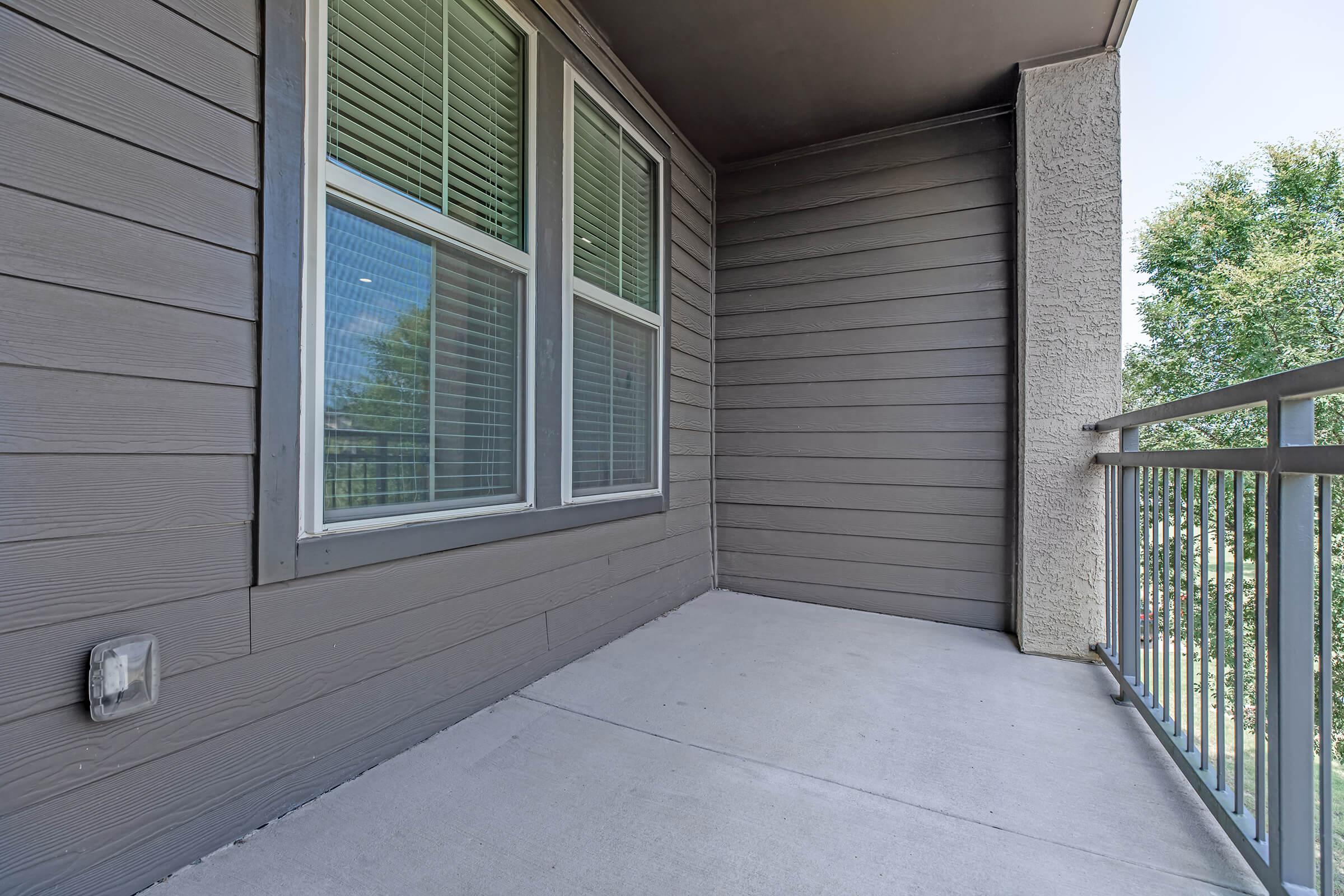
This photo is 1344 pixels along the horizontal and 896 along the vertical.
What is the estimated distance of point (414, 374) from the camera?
170cm

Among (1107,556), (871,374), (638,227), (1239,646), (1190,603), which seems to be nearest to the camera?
(1239,646)

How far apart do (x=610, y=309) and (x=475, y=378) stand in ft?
3.07

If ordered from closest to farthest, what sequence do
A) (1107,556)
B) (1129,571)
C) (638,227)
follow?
(1129,571), (1107,556), (638,227)

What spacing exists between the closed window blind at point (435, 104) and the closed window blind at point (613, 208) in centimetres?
39

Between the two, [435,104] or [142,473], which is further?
[435,104]

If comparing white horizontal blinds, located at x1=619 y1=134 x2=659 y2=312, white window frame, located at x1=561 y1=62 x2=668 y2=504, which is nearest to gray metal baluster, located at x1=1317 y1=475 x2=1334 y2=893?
white window frame, located at x1=561 y1=62 x2=668 y2=504

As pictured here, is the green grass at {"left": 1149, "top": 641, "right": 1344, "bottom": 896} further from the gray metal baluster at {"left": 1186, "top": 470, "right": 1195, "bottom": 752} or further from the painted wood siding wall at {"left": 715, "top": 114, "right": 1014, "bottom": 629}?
the painted wood siding wall at {"left": 715, "top": 114, "right": 1014, "bottom": 629}

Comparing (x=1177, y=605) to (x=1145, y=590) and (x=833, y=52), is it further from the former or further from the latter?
(x=833, y=52)

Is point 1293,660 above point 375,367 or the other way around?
the other way around

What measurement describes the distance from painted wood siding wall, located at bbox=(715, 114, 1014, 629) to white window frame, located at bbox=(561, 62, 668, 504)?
0.69m

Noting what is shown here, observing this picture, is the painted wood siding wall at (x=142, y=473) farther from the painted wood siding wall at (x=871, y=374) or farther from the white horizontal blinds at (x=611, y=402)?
the painted wood siding wall at (x=871, y=374)

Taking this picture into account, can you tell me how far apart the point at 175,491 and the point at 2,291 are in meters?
0.42

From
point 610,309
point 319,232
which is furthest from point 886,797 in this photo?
point 610,309

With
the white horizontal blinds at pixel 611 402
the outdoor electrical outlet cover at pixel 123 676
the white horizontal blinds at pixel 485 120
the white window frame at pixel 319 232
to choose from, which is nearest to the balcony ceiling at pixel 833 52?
the white horizontal blinds at pixel 485 120
